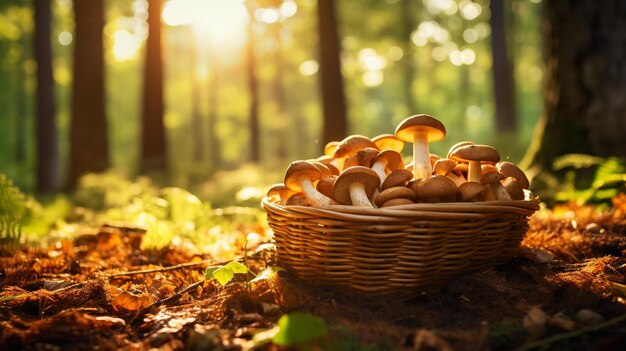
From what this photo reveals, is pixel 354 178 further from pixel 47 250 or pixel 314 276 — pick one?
pixel 47 250

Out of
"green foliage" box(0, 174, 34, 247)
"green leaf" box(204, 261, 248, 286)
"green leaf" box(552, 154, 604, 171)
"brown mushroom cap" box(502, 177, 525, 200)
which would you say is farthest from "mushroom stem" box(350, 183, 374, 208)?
"green leaf" box(552, 154, 604, 171)

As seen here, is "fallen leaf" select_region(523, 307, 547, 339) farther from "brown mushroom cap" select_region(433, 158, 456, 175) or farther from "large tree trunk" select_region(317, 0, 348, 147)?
"large tree trunk" select_region(317, 0, 348, 147)

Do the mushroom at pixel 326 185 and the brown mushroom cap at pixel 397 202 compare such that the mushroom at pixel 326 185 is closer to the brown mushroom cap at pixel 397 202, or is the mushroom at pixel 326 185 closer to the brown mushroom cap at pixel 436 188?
the brown mushroom cap at pixel 397 202

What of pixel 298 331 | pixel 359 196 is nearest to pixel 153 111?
pixel 359 196

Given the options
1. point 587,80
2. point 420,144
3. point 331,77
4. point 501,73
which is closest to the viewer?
point 420,144

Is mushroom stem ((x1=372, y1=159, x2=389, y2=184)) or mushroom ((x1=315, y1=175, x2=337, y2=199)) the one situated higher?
mushroom stem ((x1=372, y1=159, x2=389, y2=184))

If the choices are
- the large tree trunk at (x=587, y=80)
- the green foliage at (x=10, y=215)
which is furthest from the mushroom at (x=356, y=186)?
the large tree trunk at (x=587, y=80)

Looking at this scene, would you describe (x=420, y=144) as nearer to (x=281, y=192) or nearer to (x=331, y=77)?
(x=281, y=192)
